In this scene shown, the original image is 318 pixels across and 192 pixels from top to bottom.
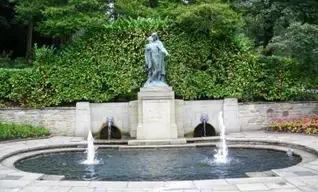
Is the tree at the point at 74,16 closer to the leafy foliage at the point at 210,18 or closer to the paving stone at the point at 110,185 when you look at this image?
the leafy foliage at the point at 210,18

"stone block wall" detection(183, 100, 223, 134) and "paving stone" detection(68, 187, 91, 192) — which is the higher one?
"stone block wall" detection(183, 100, 223, 134)

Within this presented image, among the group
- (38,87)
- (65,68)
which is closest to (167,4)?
(65,68)

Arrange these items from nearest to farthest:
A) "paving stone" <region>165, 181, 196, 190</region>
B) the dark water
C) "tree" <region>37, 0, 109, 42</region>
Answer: "paving stone" <region>165, 181, 196, 190</region> → the dark water → "tree" <region>37, 0, 109, 42</region>

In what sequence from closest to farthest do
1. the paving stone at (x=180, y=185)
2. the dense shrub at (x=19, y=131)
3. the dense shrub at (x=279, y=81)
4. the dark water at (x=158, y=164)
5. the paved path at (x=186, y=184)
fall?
the paved path at (x=186, y=184) < the paving stone at (x=180, y=185) < the dark water at (x=158, y=164) < the dense shrub at (x=19, y=131) < the dense shrub at (x=279, y=81)

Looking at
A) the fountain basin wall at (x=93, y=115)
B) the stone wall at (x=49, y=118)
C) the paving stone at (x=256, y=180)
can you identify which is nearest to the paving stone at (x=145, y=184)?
the paving stone at (x=256, y=180)

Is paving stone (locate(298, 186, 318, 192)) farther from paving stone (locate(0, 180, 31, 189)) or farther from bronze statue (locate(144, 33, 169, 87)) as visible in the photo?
bronze statue (locate(144, 33, 169, 87))

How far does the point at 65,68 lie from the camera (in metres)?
16.9

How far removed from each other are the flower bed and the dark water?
3090 millimetres

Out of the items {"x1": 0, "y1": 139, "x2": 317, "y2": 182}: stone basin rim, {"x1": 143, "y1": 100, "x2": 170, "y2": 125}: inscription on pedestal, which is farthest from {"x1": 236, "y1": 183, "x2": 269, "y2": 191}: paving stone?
{"x1": 143, "y1": 100, "x2": 170, "y2": 125}: inscription on pedestal

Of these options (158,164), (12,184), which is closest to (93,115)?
(158,164)

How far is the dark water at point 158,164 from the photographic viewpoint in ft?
30.6

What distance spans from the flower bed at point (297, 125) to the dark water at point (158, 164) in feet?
10.1

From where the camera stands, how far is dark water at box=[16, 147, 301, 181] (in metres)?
9.32

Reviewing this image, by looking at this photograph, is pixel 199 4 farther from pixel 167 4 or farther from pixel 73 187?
pixel 73 187
